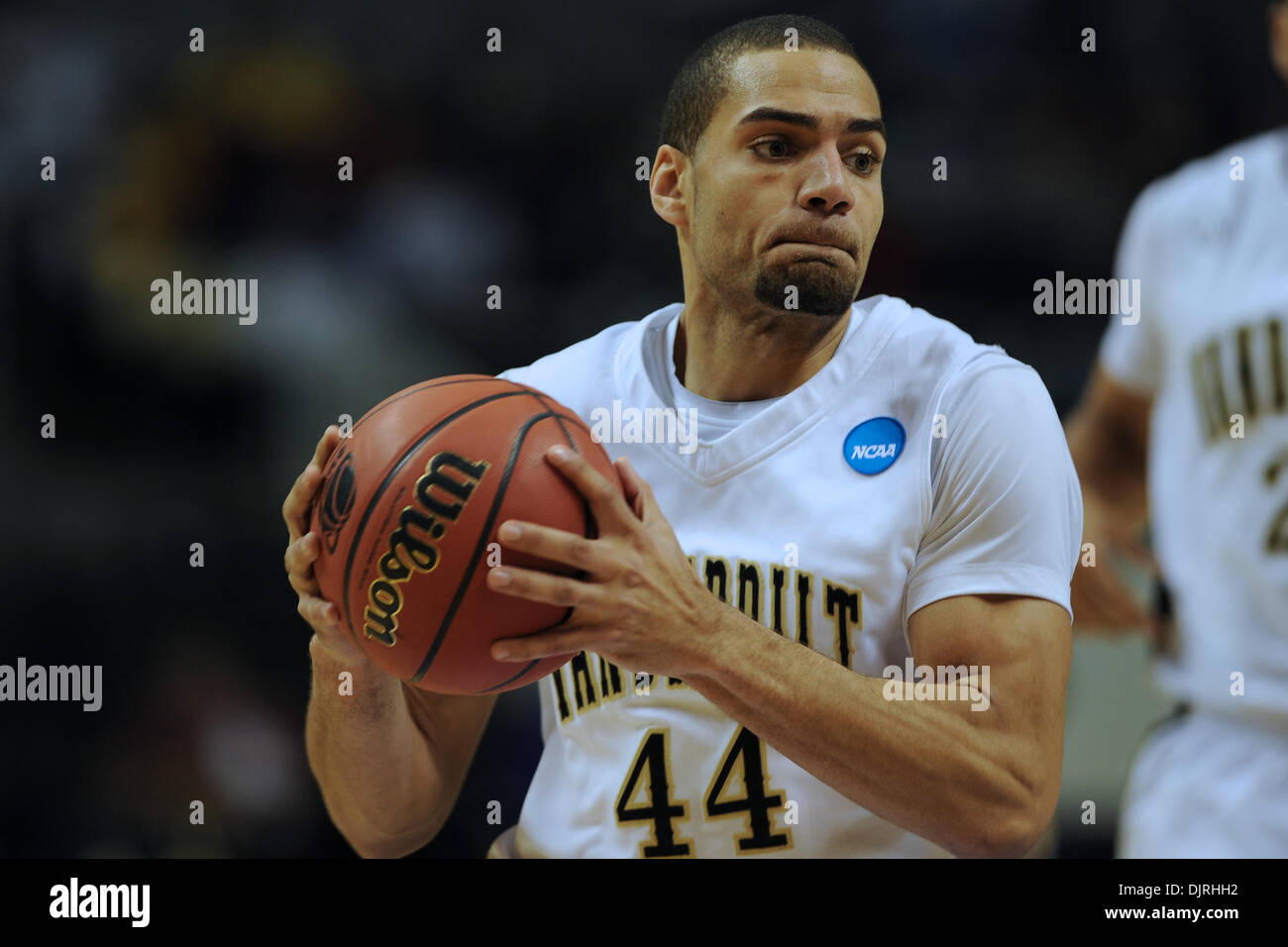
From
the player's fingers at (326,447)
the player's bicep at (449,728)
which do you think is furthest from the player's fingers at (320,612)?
the player's bicep at (449,728)

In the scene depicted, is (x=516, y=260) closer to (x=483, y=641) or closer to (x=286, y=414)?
(x=286, y=414)

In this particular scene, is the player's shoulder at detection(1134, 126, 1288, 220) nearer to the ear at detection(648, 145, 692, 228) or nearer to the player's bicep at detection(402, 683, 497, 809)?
the ear at detection(648, 145, 692, 228)

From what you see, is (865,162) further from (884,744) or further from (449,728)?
(449,728)

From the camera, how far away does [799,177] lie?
87.0 inches

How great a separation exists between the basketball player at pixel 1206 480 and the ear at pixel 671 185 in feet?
3.11

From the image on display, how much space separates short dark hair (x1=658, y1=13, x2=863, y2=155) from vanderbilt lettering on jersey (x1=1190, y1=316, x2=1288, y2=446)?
0.98 meters

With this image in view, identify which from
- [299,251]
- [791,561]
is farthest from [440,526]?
[299,251]

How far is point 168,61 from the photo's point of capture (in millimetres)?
2746

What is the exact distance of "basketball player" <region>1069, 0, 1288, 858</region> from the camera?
2.61m

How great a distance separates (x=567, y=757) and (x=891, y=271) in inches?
45.3

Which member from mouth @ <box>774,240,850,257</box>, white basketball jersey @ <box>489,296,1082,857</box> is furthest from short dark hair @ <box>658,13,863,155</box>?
white basketball jersey @ <box>489,296,1082,857</box>

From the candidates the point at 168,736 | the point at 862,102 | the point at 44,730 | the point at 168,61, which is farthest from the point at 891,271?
the point at 44,730

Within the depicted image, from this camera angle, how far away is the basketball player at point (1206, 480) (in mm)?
2607
